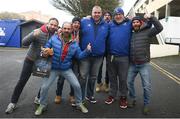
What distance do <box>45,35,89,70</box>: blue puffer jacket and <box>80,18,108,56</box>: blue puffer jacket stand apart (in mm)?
435

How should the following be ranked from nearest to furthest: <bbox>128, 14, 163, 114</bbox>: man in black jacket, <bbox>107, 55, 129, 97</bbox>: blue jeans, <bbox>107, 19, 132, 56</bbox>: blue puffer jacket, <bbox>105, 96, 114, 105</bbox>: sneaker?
<bbox>128, 14, 163, 114</bbox>: man in black jacket → <bbox>107, 19, 132, 56</bbox>: blue puffer jacket → <bbox>107, 55, 129, 97</bbox>: blue jeans → <bbox>105, 96, 114, 105</bbox>: sneaker

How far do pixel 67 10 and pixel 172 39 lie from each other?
20574 millimetres

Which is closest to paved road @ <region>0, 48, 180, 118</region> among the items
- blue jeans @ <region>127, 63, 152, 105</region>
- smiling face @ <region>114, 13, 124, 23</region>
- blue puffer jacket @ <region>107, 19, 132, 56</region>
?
blue jeans @ <region>127, 63, 152, 105</region>

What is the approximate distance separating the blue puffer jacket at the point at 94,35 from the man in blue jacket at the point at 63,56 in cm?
42

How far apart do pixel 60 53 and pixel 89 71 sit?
1036 millimetres

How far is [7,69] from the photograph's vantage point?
14648 mm

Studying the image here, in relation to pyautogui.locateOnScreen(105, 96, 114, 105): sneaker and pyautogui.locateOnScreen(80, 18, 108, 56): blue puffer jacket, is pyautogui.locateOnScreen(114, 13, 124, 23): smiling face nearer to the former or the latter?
pyautogui.locateOnScreen(80, 18, 108, 56): blue puffer jacket

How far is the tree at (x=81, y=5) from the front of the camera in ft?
137

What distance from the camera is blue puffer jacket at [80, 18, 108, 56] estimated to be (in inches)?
301

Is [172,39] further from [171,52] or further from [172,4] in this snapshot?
[172,4]

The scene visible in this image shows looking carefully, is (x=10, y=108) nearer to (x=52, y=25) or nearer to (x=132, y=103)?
(x=52, y=25)

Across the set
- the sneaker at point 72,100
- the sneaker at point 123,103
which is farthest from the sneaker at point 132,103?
the sneaker at point 72,100

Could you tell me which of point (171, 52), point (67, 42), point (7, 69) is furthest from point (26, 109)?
point (171, 52)

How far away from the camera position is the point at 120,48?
25.1 feet
